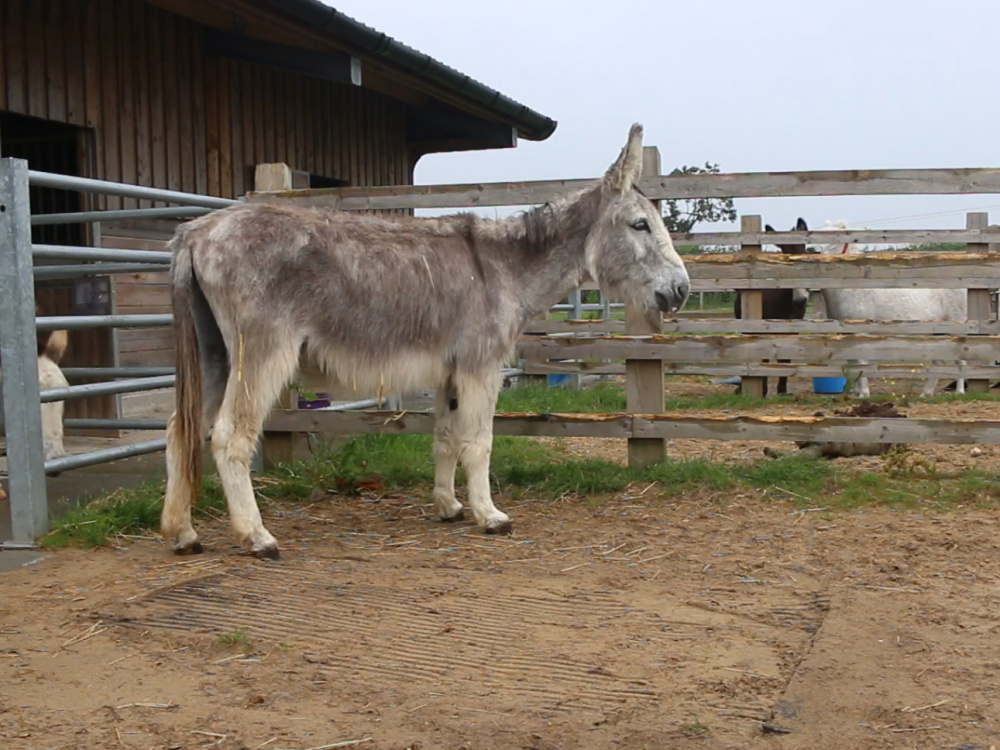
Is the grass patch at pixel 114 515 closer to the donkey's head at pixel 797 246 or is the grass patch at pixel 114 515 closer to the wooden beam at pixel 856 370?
the wooden beam at pixel 856 370

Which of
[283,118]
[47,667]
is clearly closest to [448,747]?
[47,667]

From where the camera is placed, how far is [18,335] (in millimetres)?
4984

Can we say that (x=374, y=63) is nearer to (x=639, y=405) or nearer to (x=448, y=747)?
(x=639, y=405)

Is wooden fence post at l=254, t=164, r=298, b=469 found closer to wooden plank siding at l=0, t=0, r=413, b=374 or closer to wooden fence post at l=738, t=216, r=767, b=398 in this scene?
wooden plank siding at l=0, t=0, r=413, b=374

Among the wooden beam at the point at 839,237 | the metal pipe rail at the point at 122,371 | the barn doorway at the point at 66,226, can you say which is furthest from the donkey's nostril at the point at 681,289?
the wooden beam at the point at 839,237

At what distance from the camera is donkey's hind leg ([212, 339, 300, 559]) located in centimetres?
487

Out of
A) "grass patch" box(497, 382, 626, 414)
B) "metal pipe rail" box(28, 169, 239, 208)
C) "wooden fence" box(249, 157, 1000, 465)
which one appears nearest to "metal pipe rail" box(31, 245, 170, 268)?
"metal pipe rail" box(28, 169, 239, 208)

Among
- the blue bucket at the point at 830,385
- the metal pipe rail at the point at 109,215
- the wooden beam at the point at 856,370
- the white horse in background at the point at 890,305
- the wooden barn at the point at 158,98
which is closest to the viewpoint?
the metal pipe rail at the point at 109,215

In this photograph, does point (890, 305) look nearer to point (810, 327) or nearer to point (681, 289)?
point (810, 327)

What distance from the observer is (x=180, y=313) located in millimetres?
4910

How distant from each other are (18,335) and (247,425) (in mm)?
1176

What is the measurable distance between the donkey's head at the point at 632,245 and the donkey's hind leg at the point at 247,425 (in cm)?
185

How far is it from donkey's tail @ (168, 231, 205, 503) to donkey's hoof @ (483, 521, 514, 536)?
148 cm

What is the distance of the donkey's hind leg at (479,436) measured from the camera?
5465mm
